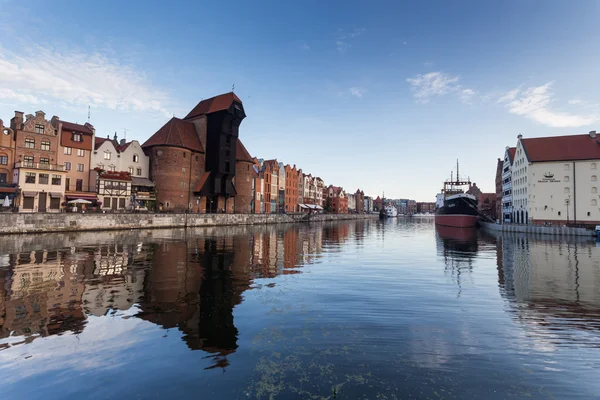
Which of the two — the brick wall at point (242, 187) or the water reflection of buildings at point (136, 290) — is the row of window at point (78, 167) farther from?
the water reflection of buildings at point (136, 290)

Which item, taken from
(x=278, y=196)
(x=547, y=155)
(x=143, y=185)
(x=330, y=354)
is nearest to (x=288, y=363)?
(x=330, y=354)

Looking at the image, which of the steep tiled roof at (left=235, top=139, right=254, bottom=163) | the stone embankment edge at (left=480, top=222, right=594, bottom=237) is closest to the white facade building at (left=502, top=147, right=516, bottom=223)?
the stone embankment edge at (left=480, top=222, right=594, bottom=237)

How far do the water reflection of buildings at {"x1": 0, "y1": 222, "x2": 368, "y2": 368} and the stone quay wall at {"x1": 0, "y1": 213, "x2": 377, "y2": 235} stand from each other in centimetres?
2017

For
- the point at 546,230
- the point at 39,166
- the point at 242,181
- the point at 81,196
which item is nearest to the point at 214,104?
the point at 242,181

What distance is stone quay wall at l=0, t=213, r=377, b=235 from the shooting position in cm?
3738

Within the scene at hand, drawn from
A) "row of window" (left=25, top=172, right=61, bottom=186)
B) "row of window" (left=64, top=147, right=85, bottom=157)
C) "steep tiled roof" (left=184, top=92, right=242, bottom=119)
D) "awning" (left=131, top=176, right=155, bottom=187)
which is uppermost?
"steep tiled roof" (left=184, top=92, right=242, bottom=119)

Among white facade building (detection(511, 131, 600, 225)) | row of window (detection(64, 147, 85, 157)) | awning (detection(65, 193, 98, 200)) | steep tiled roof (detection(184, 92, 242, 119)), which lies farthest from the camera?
steep tiled roof (detection(184, 92, 242, 119))

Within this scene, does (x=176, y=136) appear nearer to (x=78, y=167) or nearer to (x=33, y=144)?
(x=78, y=167)

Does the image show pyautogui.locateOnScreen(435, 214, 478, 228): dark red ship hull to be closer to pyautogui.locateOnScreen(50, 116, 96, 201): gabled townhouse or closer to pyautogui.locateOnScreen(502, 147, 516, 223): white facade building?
pyautogui.locateOnScreen(502, 147, 516, 223): white facade building

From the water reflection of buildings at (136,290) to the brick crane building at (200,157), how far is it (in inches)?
1676

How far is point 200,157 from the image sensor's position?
70.8m

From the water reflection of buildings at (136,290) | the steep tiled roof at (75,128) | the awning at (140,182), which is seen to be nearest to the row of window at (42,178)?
the steep tiled roof at (75,128)

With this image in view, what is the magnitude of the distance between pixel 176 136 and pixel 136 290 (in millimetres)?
60043

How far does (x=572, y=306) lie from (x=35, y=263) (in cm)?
2694
